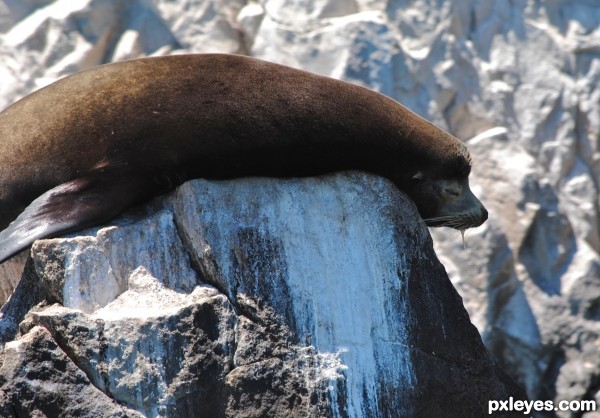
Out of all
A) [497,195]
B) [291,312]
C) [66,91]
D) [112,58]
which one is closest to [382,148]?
[291,312]

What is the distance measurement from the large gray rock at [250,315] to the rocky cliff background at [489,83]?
397 cm

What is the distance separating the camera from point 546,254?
8781mm

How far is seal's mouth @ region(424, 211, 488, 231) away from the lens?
5387mm

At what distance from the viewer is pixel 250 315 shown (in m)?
4.22

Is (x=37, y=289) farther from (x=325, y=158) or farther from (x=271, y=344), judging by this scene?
(x=325, y=158)

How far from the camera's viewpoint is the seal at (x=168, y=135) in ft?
14.3

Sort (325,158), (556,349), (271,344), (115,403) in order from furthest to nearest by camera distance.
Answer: (556,349), (325,158), (271,344), (115,403)

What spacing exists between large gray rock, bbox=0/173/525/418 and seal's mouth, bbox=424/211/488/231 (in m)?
0.55

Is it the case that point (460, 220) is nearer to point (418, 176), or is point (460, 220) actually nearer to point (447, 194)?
point (447, 194)

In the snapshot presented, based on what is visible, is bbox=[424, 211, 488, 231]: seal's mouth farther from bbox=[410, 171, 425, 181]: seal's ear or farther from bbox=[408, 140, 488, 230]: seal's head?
bbox=[410, 171, 425, 181]: seal's ear

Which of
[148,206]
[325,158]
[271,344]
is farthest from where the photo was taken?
[325,158]

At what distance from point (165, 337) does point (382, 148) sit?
1.63m

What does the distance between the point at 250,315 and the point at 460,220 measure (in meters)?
1.69

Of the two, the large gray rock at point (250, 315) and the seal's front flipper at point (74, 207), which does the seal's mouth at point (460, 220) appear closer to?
the large gray rock at point (250, 315)
